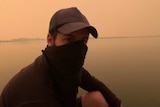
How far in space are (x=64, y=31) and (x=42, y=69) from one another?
319mm

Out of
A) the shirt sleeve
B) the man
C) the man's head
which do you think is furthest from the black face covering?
the shirt sleeve

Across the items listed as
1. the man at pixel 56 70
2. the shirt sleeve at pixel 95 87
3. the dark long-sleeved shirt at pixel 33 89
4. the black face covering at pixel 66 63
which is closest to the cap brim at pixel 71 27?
the man at pixel 56 70

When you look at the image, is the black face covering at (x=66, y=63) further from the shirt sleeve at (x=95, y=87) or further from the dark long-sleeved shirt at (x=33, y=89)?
the shirt sleeve at (x=95, y=87)

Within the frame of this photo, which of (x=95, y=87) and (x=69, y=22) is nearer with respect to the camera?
(x=69, y=22)

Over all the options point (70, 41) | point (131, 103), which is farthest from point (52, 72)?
point (131, 103)

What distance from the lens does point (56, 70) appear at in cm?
263

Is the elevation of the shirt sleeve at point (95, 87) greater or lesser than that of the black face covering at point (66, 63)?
lesser

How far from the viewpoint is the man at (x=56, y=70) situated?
2447 mm

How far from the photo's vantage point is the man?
2447mm

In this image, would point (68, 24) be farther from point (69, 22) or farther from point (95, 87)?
point (95, 87)

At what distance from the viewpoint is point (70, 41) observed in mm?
2621

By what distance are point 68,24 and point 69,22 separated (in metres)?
0.03

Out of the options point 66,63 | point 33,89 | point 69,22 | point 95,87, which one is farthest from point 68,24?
point 95,87

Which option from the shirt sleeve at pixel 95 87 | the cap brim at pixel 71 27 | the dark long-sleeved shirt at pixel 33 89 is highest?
the cap brim at pixel 71 27
